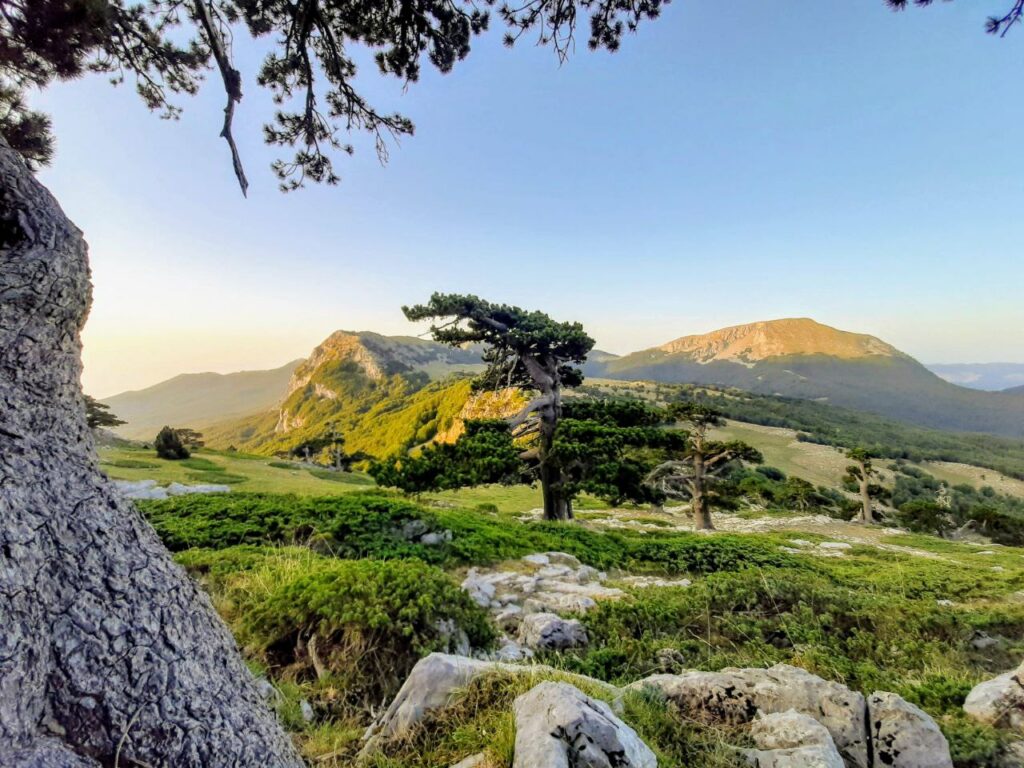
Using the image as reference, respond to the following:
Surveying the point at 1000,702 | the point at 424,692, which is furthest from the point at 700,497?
the point at 424,692

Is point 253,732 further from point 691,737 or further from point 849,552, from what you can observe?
point 849,552

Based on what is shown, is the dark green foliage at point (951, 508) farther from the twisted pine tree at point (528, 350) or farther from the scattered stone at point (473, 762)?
the scattered stone at point (473, 762)

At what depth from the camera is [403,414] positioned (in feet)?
388

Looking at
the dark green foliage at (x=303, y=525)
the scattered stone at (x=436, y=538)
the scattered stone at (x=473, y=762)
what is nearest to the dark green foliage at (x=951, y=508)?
the scattered stone at (x=436, y=538)

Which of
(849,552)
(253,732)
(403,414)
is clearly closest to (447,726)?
(253,732)

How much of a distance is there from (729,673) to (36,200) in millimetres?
5812

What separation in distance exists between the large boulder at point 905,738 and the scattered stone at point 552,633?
302 centimetres

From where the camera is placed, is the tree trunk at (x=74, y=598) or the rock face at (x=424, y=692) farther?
the rock face at (x=424, y=692)

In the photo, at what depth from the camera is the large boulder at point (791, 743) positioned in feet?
8.93

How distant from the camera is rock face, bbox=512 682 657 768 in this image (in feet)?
7.92

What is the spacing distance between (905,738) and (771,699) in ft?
2.53

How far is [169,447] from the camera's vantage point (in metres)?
29.5

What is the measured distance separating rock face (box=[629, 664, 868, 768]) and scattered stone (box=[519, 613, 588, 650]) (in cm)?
190

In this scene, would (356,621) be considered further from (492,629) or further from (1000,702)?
(1000,702)
